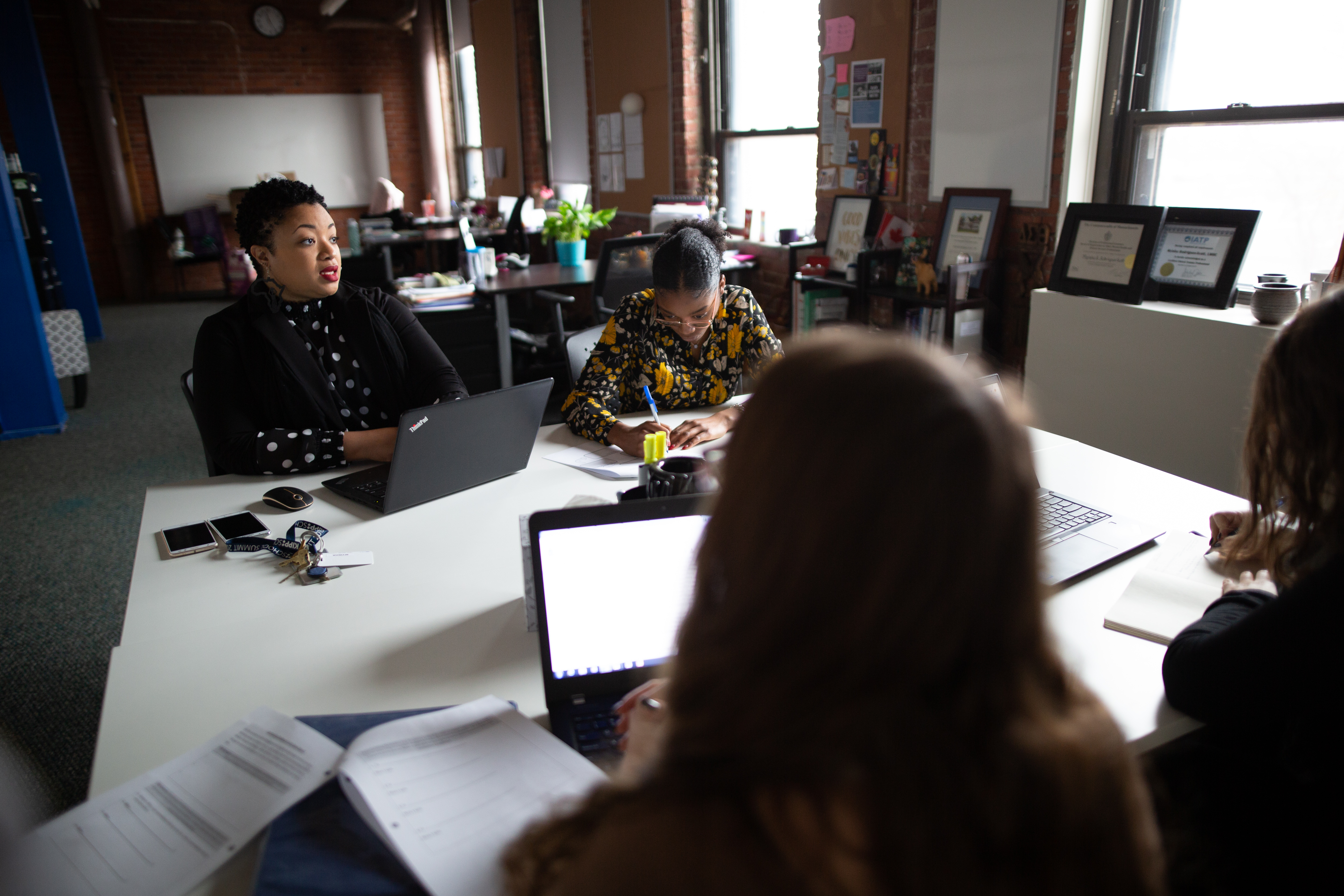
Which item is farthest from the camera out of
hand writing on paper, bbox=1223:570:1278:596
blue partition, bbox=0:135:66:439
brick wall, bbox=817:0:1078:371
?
blue partition, bbox=0:135:66:439

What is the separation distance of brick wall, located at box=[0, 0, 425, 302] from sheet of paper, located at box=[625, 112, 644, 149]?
4820mm

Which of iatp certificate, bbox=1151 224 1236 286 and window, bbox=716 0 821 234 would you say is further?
window, bbox=716 0 821 234

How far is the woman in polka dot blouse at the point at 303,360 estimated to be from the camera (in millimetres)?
1951

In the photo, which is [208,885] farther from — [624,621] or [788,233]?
[788,233]

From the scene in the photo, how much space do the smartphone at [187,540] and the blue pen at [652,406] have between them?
970 millimetres

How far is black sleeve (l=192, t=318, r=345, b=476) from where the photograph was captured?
190cm

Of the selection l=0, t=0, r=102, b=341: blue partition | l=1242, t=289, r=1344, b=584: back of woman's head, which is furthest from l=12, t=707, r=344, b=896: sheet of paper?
l=0, t=0, r=102, b=341: blue partition

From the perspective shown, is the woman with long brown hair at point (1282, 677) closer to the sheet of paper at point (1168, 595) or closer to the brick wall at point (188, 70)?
the sheet of paper at point (1168, 595)

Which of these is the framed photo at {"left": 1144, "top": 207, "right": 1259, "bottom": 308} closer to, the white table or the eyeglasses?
the white table

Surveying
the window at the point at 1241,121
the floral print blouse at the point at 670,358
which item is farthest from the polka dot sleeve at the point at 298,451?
the window at the point at 1241,121

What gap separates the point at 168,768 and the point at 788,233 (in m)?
4.26

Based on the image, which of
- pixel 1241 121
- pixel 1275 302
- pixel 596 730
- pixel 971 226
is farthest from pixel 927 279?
pixel 596 730

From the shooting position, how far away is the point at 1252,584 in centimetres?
126

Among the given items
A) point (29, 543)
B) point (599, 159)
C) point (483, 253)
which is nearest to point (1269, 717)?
point (29, 543)
